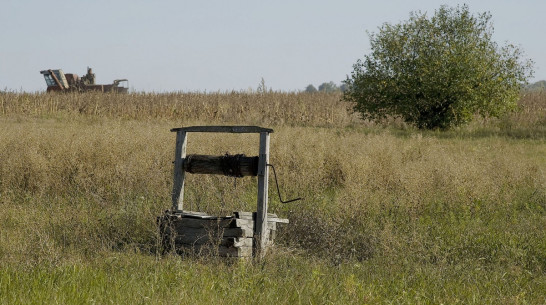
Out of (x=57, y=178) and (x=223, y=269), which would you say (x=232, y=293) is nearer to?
(x=223, y=269)

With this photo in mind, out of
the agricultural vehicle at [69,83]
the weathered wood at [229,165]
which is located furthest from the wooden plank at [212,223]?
the agricultural vehicle at [69,83]

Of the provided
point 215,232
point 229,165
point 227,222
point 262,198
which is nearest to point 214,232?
point 215,232

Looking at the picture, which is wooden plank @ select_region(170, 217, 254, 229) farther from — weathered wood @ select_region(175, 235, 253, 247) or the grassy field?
the grassy field

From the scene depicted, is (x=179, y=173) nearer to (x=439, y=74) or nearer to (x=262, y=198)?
(x=262, y=198)

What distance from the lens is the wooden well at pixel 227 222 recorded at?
7.30 meters

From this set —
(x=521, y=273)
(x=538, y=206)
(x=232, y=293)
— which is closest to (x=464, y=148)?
(x=538, y=206)

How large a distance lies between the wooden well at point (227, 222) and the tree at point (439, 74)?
17.7 metres

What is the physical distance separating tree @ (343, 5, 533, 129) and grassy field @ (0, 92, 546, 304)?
737 cm

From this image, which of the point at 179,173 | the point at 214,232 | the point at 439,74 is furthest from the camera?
the point at 439,74

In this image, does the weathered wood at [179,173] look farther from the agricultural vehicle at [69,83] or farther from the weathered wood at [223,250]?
the agricultural vehicle at [69,83]

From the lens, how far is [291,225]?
883 centimetres

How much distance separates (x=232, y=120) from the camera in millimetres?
29422

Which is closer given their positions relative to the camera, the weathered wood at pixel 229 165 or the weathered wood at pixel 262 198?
the weathered wood at pixel 262 198

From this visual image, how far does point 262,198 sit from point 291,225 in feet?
4.99
